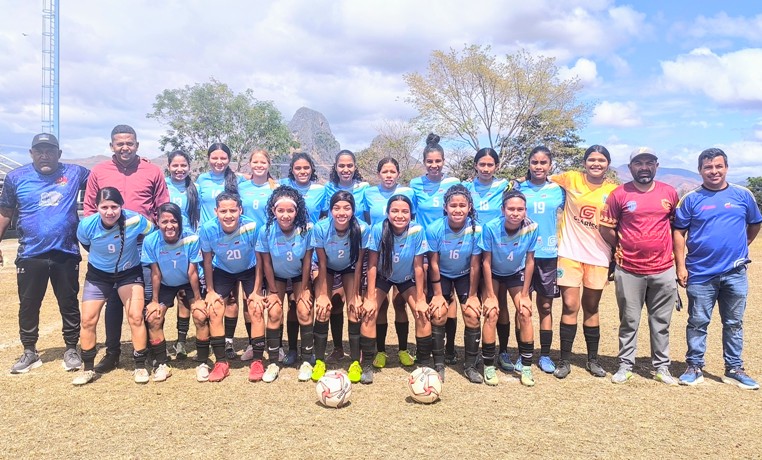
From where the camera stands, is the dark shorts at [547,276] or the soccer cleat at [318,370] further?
the dark shorts at [547,276]

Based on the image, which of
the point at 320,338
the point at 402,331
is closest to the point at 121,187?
the point at 320,338

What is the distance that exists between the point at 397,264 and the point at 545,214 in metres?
1.50

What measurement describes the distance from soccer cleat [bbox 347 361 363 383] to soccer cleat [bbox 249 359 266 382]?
0.82m

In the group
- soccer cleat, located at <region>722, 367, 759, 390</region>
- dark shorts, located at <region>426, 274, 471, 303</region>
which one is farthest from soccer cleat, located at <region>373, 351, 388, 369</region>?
soccer cleat, located at <region>722, 367, 759, 390</region>

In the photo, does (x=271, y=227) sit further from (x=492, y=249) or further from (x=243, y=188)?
(x=492, y=249)

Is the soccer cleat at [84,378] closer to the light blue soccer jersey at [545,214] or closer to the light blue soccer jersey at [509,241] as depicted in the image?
the light blue soccer jersey at [509,241]

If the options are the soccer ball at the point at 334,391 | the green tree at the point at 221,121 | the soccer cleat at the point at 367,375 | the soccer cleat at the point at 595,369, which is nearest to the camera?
the soccer ball at the point at 334,391

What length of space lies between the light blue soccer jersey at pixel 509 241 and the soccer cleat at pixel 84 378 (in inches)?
149

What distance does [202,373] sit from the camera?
4625 mm

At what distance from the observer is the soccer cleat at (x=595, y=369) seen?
15.6 feet

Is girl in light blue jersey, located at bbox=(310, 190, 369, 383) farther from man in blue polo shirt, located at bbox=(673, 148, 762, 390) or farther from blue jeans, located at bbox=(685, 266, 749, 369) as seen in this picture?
blue jeans, located at bbox=(685, 266, 749, 369)

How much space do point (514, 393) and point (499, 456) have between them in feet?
3.79

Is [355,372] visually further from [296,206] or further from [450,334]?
[296,206]

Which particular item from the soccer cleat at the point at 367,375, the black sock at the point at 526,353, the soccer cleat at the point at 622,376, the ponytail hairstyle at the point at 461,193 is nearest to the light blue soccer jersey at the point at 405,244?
the ponytail hairstyle at the point at 461,193
